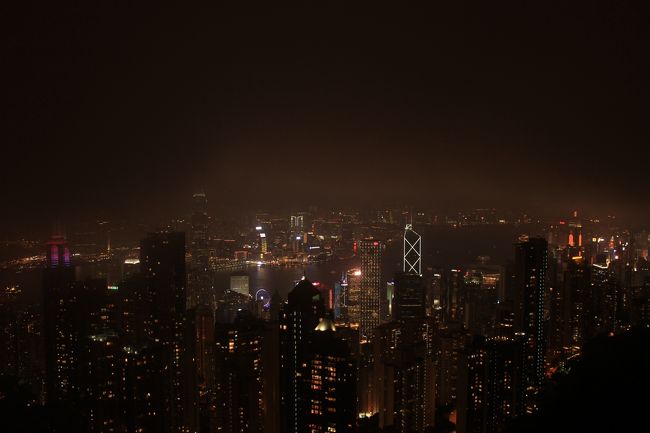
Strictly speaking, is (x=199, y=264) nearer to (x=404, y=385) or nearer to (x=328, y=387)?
(x=404, y=385)

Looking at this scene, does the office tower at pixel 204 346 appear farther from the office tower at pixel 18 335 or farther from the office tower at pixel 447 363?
the office tower at pixel 447 363

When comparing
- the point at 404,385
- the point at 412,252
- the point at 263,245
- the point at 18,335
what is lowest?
the point at 404,385

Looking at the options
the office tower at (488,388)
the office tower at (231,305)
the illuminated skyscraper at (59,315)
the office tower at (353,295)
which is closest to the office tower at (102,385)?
the illuminated skyscraper at (59,315)

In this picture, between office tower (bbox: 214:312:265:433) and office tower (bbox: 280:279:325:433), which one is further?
office tower (bbox: 214:312:265:433)

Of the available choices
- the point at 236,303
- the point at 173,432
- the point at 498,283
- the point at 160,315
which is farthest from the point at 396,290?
the point at 173,432

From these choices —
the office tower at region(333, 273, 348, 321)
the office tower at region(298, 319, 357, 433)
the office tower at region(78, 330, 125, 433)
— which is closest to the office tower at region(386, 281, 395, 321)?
the office tower at region(333, 273, 348, 321)

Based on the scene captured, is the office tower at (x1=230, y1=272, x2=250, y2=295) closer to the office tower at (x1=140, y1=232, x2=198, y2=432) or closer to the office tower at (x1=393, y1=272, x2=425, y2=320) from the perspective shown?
the office tower at (x1=140, y1=232, x2=198, y2=432)

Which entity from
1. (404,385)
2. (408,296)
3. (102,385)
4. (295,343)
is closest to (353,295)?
(408,296)
